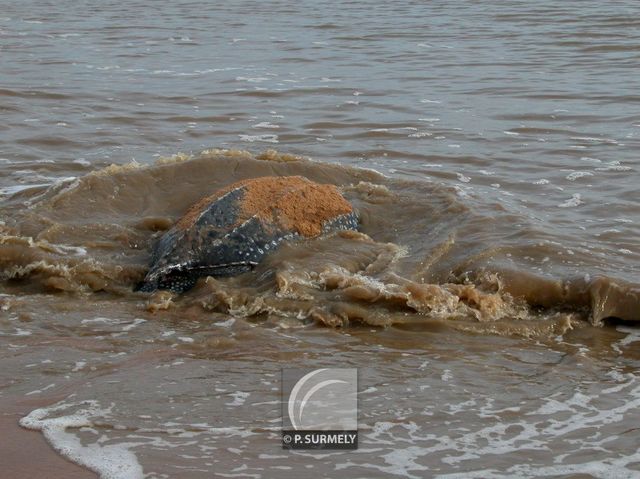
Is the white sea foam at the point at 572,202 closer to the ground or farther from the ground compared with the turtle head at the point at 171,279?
→ farther from the ground

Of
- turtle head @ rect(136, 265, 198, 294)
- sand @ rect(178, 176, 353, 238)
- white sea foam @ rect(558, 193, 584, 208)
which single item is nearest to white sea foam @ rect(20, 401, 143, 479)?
turtle head @ rect(136, 265, 198, 294)

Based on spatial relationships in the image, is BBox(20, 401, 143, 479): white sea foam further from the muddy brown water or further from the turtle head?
the turtle head

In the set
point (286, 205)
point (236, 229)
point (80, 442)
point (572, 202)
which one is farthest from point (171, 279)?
point (572, 202)

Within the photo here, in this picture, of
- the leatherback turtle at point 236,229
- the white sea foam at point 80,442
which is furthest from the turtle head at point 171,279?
the white sea foam at point 80,442

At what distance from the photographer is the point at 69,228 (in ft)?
22.2

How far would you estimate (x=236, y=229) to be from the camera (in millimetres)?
6016

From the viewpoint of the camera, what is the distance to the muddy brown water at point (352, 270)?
4039mm

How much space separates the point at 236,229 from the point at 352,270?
0.75 metres

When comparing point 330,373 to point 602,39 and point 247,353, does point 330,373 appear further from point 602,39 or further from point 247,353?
point 602,39

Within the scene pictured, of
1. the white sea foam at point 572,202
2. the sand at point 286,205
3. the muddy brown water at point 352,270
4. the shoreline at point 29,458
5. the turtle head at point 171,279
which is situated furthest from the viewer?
the white sea foam at point 572,202

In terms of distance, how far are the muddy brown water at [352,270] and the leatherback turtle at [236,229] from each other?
141 millimetres

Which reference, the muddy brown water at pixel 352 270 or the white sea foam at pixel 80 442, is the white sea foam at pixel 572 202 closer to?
the muddy brown water at pixel 352 270

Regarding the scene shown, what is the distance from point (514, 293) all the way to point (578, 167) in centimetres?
295

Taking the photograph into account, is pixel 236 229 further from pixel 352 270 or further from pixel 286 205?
pixel 352 270
